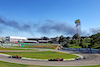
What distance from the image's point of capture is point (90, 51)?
5406 centimetres

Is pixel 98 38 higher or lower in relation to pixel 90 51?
higher

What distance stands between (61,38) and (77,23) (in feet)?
249

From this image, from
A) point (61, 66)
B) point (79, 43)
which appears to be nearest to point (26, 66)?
point (61, 66)

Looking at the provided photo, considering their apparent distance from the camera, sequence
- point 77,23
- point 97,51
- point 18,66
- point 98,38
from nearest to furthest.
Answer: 1. point 18,66
2. point 97,51
3. point 98,38
4. point 77,23

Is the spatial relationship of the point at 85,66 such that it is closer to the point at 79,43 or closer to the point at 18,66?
the point at 18,66

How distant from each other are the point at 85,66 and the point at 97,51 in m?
33.1

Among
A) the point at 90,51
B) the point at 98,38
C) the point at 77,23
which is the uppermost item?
the point at 77,23

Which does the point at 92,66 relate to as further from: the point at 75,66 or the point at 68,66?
the point at 68,66

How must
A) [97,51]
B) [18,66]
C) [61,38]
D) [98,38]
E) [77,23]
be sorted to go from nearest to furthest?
1. [18,66]
2. [97,51]
3. [98,38]
4. [77,23]
5. [61,38]

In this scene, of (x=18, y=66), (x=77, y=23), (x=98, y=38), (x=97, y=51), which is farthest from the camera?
(x=77, y=23)

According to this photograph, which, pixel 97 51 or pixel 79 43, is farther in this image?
pixel 79 43

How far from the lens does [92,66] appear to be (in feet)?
76.2

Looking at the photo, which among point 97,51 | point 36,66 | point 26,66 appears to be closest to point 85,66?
point 36,66

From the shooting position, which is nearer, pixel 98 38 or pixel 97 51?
pixel 97 51
